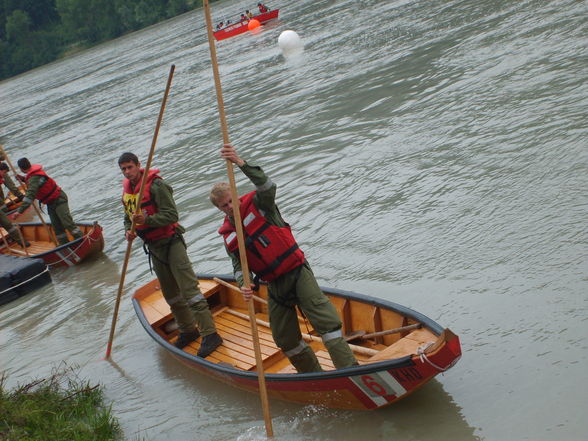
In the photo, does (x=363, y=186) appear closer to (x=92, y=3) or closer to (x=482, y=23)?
(x=482, y=23)

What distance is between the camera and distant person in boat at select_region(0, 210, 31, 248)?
506 inches

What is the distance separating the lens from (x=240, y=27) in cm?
3778

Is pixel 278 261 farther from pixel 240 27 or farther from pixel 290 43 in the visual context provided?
pixel 240 27

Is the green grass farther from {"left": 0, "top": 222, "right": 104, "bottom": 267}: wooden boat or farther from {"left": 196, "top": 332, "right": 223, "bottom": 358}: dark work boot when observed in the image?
{"left": 0, "top": 222, "right": 104, "bottom": 267}: wooden boat

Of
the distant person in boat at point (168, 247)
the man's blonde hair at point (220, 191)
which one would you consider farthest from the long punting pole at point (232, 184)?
the distant person in boat at point (168, 247)

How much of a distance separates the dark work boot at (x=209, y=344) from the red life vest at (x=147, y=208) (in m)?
1.15

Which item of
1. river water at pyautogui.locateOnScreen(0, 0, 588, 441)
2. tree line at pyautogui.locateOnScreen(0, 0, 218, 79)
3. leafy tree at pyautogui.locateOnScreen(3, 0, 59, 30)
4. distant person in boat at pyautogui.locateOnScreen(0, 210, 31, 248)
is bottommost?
river water at pyautogui.locateOnScreen(0, 0, 588, 441)

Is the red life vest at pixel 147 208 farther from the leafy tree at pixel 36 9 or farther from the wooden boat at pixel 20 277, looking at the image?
the leafy tree at pixel 36 9

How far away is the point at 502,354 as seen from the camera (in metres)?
6.31

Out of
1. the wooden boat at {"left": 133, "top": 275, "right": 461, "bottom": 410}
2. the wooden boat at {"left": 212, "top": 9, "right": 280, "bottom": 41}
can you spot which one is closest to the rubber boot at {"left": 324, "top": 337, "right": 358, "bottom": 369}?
the wooden boat at {"left": 133, "top": 275, "right": 461, "bottom": 410}

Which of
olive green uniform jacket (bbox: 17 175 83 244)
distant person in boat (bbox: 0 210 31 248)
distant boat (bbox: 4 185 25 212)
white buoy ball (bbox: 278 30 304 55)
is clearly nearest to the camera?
olive green uniform jacket (bbox: 17 175 83 244)

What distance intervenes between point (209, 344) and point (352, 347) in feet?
5.69

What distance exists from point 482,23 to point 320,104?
643 centimetres

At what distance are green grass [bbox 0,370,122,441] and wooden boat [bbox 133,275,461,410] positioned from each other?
3.00ft
